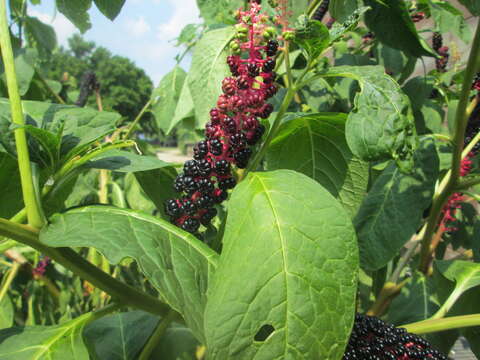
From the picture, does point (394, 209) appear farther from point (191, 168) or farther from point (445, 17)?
point (445, 17)

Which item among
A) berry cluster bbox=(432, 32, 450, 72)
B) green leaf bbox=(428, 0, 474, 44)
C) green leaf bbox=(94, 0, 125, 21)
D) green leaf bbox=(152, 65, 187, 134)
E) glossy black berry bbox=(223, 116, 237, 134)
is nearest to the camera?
glossy black berry bbox=(223, 116, 237, 134)

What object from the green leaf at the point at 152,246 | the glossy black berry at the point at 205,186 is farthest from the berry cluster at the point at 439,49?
the green leaf at the point at 152,246

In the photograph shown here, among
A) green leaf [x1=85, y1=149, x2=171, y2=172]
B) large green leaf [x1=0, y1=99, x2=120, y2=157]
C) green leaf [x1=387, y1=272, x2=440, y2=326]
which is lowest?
green leaf [x1=387, y1=272, x2=440, y2=326]

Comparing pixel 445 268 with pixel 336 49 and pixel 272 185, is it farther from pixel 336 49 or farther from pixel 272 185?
pixel 336 49

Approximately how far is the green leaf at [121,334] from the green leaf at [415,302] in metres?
0.59

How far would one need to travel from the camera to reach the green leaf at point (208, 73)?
2.49ft

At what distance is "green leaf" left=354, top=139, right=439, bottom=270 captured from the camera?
85 cm

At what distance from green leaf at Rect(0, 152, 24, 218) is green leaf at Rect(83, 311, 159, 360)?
0.99ft

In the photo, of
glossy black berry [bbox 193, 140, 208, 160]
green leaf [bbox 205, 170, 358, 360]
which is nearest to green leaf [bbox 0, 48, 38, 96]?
glossy black berry [bbox 193, 140, 208, 160]

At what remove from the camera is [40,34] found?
4.96 ft

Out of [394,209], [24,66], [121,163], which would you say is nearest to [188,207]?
[121,163]

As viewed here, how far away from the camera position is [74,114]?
0.70 metres

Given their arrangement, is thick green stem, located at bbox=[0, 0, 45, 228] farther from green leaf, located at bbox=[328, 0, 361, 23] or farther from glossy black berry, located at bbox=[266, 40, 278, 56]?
green leaf, located at bbox=[328, 0, 361, 23]

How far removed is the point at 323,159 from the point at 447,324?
336 mm
